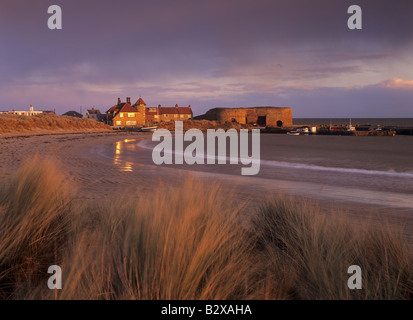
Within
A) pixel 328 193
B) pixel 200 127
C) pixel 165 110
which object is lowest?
pixel 328 193

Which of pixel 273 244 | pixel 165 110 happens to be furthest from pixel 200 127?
pixel 273 244

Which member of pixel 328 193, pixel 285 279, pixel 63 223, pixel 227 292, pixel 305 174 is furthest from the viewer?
pixel 305 174

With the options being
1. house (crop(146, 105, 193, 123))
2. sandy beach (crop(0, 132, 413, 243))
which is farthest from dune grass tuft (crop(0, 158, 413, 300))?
house (crop(146, 105, 193, 123))

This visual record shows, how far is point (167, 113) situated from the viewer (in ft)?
380

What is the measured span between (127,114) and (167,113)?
61.5ft

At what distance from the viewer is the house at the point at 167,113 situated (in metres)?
113

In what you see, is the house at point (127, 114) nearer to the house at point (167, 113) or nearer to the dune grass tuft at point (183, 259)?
the house at point (167, 113)

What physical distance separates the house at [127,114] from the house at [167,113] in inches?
266

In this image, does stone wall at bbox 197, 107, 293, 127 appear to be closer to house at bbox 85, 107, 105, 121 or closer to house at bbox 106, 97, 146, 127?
house at bbox 106, 97, 146, 127

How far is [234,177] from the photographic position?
12930 millimetres

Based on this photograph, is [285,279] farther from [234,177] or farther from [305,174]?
[305,174]

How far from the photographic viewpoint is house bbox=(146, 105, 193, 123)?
4456 inches

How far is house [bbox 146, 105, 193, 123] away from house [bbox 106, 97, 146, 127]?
6767mm
